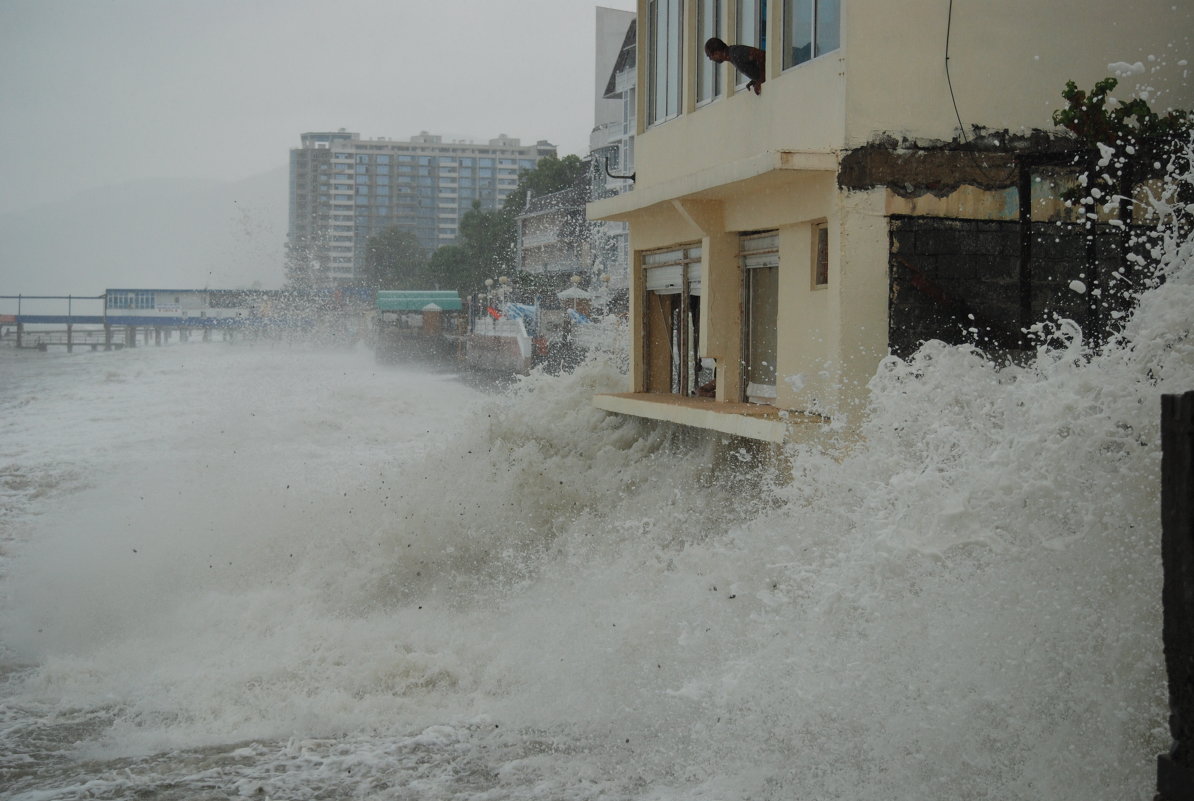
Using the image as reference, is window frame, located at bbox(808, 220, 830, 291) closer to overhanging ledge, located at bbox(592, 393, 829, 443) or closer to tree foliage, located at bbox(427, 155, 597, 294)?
overhanging ledge, located at bbox(592, 393, 829, 443)

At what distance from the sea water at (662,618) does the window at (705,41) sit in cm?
416

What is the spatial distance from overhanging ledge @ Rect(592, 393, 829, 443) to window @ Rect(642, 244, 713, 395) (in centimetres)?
36

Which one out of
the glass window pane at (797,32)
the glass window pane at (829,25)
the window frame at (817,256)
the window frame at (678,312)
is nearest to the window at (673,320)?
the window frame at (678,312)

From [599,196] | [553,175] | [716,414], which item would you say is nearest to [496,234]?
[553,175]

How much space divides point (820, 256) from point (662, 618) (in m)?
3.78

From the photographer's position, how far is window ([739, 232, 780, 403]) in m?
12.2

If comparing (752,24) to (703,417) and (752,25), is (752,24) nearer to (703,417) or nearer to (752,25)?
(752,25)

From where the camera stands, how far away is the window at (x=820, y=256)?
35.8 ft

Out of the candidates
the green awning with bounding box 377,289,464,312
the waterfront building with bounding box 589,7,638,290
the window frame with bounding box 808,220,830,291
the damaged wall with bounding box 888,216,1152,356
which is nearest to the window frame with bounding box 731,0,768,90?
the window frame with bounding box 808,220,830,291

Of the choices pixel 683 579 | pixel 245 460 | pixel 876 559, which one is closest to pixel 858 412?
pixel 683 579

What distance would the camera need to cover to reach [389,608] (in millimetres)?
12062

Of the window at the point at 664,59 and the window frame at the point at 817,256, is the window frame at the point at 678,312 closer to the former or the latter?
the window at the point at 664,59

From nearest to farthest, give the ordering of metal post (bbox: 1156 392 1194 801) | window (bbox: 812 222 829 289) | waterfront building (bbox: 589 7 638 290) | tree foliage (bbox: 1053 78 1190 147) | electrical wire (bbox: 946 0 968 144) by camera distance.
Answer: metal post (bbox: 1156 392 1194 801), tree foliage (bbox: 1053 78 1190 147), electrical wire (bbox: 946 0 968 144), window (bbox: 812 222 829 289), waterfront building (bbox: 589 7 638 290)

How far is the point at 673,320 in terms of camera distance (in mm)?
15125
